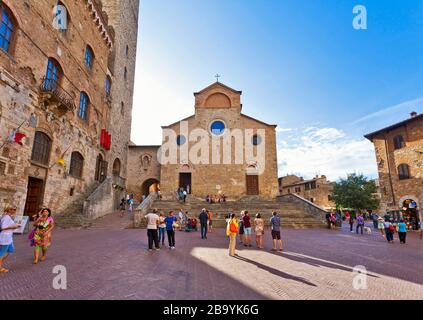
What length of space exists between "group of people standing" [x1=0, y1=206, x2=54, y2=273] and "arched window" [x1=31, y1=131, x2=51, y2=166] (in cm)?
885

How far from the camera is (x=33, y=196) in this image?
42.3 feet

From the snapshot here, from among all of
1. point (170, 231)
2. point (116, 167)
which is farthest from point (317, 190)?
point (170, 231)

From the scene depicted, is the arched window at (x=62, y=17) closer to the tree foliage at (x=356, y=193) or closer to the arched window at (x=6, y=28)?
the arched window at (x=6, y=28)

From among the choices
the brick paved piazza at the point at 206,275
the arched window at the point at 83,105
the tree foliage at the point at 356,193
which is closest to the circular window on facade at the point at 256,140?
the tree foliage at the point at 356,193

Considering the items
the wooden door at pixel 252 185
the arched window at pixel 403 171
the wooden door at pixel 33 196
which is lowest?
the wooden door at pixel 33 196

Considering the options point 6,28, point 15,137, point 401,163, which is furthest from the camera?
point 401,163

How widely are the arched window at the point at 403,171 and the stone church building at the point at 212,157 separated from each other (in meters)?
11.6

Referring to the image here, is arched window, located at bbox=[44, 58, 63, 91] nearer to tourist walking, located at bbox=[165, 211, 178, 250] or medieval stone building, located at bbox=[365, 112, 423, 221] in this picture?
tourist walking, located at bbox=[165, 211, 178, 250]

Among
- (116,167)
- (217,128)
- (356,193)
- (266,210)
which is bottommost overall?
(266,210)

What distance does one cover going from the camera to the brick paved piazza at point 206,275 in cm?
388

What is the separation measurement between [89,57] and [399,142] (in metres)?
30.7

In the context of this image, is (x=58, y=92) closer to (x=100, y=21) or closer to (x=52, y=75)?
(x=52, y=75)
